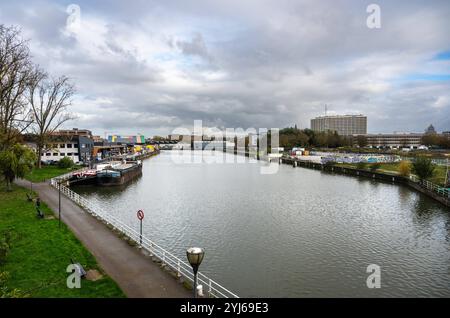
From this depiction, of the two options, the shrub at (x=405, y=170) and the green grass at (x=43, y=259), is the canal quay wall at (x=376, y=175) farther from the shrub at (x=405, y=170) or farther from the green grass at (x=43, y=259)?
the green grass at (x=43, y=259)

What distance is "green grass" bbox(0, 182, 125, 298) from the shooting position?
12859mm

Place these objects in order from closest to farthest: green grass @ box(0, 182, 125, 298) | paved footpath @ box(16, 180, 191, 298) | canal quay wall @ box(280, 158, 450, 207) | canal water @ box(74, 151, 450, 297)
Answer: paved footpath @ box(16, 180, 191, 298), green grass @ box(0, 182, 125, 298), canal water @ box(74, 151, 450, 297), canal quay wall @ box(280, 158, 450, 207)

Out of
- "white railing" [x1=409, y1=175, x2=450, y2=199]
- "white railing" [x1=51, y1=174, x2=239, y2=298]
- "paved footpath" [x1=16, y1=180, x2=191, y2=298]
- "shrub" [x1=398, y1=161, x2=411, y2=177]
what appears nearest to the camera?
"paved footpath" [x1=16, y1=180, x2=191, y2=298]

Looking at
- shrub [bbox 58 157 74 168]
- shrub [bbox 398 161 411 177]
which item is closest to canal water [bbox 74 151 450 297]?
shrub [bbox 398 161 411 177]

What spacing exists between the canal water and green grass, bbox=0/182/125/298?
240 inches

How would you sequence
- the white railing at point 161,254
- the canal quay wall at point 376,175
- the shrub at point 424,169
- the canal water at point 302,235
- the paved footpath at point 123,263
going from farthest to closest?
the shrub at point 424,169 < the canal quay wall at point 376,175 < the canal water at point 302,235 < the white railing at point 161,254 < the paved footpath at point 123,263

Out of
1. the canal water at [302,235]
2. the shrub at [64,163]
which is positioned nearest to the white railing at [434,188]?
the canal water at [302,235]

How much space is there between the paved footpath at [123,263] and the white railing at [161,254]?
48 centimetres

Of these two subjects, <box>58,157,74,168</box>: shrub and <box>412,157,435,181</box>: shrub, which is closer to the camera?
<box>412,157,435,181</box>: shrub

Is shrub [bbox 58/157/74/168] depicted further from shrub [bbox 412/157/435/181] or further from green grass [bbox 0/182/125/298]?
shrub [bbox 412/157/435/181]

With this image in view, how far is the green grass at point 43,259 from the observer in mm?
12859

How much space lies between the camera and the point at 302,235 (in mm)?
24734

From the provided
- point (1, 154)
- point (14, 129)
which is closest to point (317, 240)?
point (1, 154)
